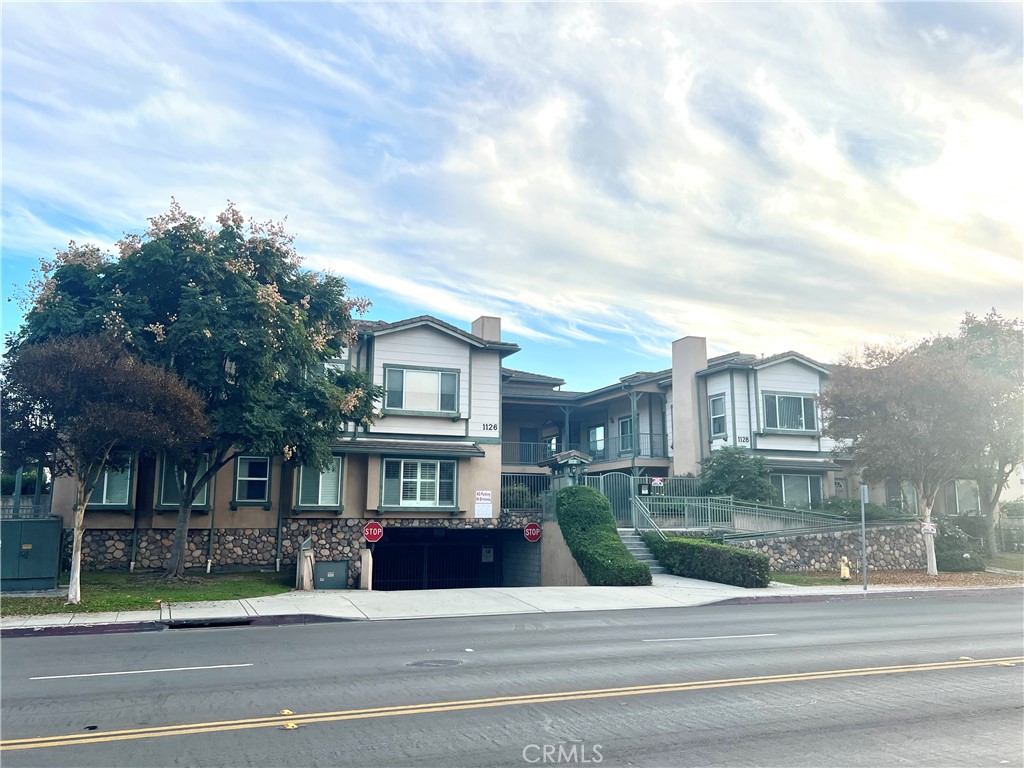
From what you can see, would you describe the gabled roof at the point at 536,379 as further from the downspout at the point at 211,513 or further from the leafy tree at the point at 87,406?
the leafy tree at the point at 87,406

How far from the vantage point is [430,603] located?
1944 centimetres

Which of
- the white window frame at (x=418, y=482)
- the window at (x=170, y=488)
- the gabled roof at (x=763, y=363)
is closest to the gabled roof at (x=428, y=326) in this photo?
the white window frame at (x=418, y=482)

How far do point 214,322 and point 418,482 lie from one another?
10257mm

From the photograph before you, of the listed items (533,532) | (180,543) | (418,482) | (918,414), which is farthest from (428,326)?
(918,414)

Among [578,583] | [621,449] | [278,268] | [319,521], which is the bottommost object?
[578,583]

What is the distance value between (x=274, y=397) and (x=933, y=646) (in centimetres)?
1609

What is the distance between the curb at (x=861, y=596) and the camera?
812 inches

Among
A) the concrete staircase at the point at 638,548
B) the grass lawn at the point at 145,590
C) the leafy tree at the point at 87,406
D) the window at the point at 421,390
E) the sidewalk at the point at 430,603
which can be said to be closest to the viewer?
the sidewalk at the point at 430,603

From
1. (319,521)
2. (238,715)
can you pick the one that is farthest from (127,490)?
(238,715)

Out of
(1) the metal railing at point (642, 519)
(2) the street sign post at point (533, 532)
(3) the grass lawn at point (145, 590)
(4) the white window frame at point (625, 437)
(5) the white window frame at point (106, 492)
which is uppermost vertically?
(4) the white window frame at point (625, 437)

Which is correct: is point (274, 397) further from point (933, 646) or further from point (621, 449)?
point (621, 449)

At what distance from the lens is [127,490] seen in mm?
26188

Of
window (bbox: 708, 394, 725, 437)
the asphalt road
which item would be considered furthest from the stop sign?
window (bbox: 708, 394, 725, 437)

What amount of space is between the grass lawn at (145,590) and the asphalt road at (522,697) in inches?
138
